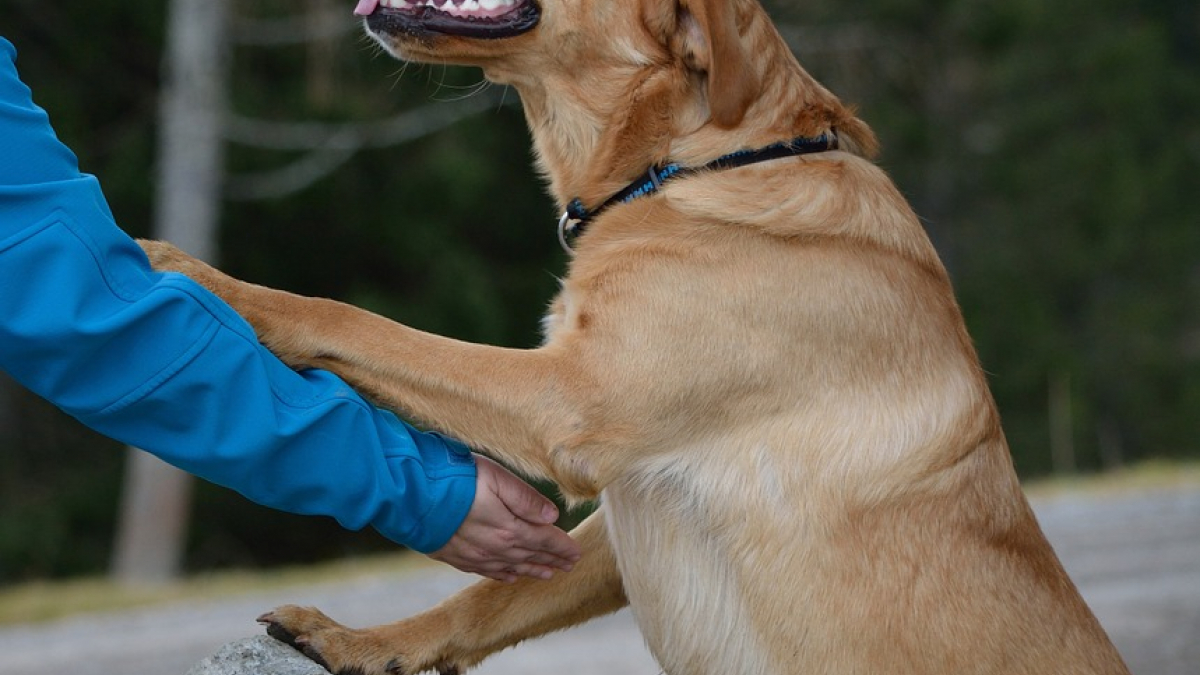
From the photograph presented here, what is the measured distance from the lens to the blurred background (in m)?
15.0

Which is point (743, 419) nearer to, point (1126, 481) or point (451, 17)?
point (451, 17)

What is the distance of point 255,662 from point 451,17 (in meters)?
1.55

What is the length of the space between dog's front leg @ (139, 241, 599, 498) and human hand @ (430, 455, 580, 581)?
0.06 m

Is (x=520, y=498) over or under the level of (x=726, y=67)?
under

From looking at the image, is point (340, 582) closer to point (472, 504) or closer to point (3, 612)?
point (3, 612)

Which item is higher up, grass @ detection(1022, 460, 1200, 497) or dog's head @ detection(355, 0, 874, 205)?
dog's head @ detection(355, 0, 874, 205)

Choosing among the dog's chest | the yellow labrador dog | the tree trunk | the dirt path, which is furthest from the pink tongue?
the tree trunk

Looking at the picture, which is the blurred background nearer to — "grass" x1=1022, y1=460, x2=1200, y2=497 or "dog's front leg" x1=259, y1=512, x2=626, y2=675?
"grass" x1=1022, y1=460, x2=1200, y2=497

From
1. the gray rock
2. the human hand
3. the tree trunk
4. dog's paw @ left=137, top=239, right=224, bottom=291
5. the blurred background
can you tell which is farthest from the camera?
the blurred background

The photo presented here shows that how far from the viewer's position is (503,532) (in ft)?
9.46

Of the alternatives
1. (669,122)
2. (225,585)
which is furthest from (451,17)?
(225,585)

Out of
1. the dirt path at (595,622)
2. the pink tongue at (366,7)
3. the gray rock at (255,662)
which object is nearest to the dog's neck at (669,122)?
the pink tongue at (366,7)

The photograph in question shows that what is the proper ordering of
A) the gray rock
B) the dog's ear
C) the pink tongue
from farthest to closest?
the pink tongue → the dog's ear → the gray rock

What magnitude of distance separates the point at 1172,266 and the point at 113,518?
17214mm
